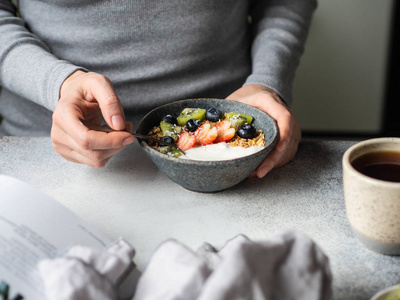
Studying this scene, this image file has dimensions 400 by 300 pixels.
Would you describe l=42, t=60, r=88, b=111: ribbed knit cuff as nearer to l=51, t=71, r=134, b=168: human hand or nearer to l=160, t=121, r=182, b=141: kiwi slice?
l=51, t=71, r=134, b=168: human hand

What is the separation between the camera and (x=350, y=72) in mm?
2715

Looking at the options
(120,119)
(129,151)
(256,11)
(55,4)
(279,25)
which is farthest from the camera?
(256,11)

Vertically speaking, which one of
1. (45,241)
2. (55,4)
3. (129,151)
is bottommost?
(129,151)

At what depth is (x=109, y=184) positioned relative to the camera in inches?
36.4

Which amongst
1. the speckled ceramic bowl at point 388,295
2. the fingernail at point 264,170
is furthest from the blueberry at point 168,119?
the speckled ceramic bowl at point 388,295

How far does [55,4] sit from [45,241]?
0.87m

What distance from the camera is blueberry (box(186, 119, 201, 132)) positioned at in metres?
0.95

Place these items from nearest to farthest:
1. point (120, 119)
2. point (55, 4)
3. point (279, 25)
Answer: point (120, 119), point (55, 4), point (279, 25)

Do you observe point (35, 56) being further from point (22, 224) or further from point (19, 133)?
point (22, 224)

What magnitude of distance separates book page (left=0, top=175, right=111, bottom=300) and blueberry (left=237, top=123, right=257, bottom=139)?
0.38m

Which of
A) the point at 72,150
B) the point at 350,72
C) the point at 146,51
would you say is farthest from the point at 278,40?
A: the point at 350,72

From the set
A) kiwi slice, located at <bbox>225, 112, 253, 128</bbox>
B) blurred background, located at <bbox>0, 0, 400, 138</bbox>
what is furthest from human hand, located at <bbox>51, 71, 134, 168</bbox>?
blurred background, located at <bbox>0, 0, 400, 138</bbox>

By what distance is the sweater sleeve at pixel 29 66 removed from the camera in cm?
107

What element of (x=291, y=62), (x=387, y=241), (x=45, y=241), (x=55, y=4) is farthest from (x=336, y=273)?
(x=55, y=4)
